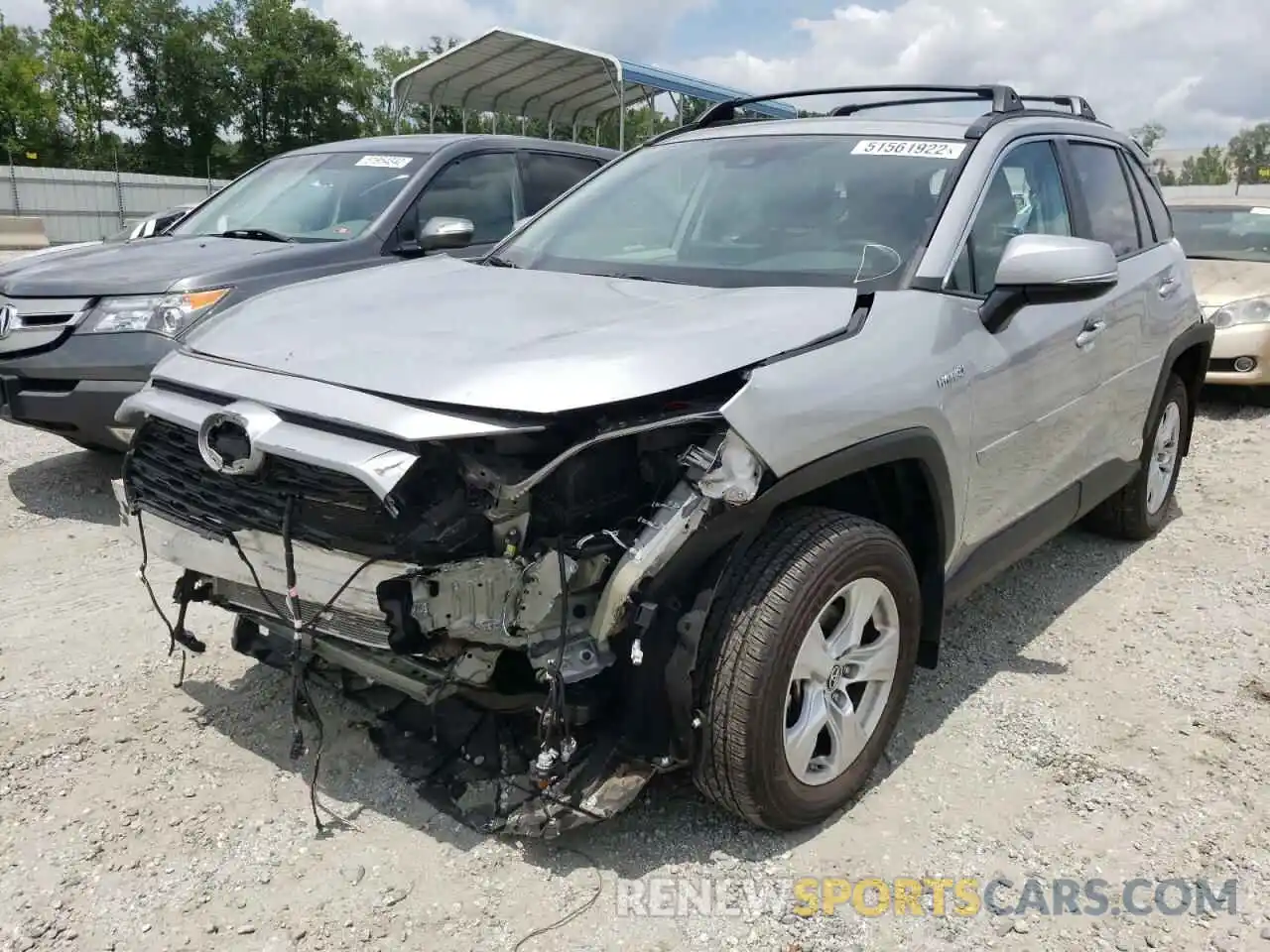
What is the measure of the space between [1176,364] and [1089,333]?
1523mm

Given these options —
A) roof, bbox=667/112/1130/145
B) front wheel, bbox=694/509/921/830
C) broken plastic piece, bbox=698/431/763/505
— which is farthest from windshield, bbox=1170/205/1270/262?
broken plastic piece, bbox=698/431/763/505

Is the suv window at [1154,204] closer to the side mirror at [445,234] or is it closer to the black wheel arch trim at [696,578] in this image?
the black wheel arch trim at [696,578]

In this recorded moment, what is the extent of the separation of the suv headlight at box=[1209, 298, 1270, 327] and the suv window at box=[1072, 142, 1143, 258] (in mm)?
3868

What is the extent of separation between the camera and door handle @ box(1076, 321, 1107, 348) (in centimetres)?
350

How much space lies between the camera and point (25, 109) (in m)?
41.7

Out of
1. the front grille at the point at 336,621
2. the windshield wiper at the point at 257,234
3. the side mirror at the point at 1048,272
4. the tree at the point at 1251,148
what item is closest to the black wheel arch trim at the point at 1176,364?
the side mirror at the point at 1048,272

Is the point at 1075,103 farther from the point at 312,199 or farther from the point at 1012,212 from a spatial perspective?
the point at 312,199

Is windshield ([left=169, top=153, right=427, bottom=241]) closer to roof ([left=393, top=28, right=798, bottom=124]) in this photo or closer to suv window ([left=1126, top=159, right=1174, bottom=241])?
suv window ([left=1126, top=159, right=1174, bottom=241])

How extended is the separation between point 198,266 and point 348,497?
128 inches

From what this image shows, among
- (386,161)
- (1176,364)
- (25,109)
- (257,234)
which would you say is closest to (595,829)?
(1176,364)

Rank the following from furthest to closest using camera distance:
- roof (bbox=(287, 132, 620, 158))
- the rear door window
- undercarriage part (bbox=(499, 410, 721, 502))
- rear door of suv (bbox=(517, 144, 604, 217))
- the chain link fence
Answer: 1. the chain link fence
2. rear door of suv (bbox=(517, 144, 604, 217))
3. roof (bbox=(287, 132, 620, 158))
4. the rear door window
5. undercarriage part (bbox=(499, 410, 721, 502))

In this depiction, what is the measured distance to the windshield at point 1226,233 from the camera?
852 cm

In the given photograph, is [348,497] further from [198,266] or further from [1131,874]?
[198,266]

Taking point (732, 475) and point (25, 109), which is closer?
point (732, 475)
